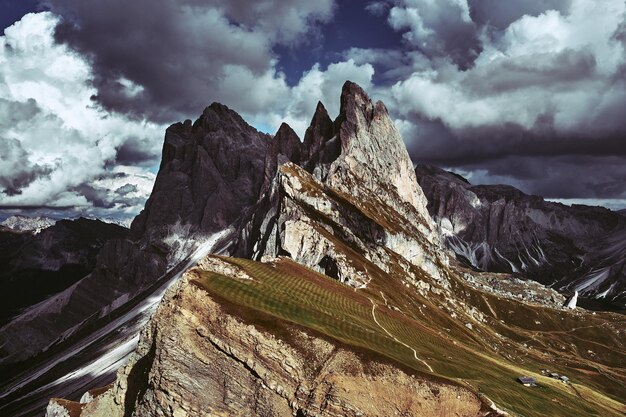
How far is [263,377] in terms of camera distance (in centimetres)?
4181

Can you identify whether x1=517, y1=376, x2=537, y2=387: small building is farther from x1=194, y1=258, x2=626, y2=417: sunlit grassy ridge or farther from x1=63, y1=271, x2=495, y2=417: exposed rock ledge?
x1=63, y1=271, x2=495, y2=417: exposed rock ledge

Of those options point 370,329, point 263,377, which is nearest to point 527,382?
point 370,329

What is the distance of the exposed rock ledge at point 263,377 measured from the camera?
40469 mm

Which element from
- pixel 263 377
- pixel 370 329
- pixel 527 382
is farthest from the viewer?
pixel 527 382

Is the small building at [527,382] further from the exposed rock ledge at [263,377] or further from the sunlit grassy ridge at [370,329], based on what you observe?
the exposed rock ledge at [263,377]

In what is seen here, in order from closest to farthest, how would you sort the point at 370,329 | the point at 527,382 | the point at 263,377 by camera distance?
the point at 263,377 < the point at 370,329 < the point at 527,382

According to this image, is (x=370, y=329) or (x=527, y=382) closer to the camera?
(x=370, y=329)

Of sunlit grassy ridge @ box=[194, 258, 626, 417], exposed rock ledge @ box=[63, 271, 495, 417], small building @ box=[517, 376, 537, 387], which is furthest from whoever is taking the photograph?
small building @ box=[517, 376, 537, 387]

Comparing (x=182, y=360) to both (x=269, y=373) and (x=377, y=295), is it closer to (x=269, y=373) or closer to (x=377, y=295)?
(x=269, y=373)

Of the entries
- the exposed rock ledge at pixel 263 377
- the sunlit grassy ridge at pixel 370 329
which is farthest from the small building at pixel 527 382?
the exposed rock ledge at pixel 263 377

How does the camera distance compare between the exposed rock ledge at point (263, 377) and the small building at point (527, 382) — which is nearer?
the exposed rock ledge at point (263, 377)

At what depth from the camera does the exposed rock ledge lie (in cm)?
4047

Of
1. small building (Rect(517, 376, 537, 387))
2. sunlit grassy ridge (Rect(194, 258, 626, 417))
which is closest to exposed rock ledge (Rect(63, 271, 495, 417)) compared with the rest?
sunlit grassy ridge (Rect(194, 258, 626, 417))

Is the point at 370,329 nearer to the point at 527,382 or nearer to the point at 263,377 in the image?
the point at 263,377
